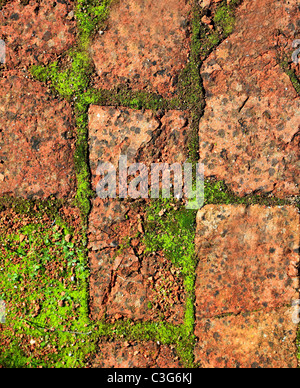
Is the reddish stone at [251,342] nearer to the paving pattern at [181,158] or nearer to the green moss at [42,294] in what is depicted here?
the paving pattern at [181,158]

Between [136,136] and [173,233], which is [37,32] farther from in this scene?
[173,233]

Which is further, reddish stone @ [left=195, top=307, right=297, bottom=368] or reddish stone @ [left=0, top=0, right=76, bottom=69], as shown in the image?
reddish stone @ [left=0, top=0, right=76, bottom=69]

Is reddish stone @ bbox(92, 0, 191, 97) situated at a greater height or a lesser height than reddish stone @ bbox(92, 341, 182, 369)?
greater

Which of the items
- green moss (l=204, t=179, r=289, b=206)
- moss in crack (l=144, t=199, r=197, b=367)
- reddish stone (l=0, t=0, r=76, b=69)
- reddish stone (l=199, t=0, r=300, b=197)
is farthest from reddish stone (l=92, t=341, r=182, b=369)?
reddish stone (l=0, t=0, r=76, b=69)

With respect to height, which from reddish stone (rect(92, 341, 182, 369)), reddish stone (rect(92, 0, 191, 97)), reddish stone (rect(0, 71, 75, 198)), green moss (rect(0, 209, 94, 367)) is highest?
reddish stone (rect(92, 0, 191, 97))

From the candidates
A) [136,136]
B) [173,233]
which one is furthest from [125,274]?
[136,136]

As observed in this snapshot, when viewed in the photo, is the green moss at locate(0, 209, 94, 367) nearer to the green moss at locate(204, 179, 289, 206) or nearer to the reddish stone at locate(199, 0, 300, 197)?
the green moss at locate(204, 179, 289, 206)

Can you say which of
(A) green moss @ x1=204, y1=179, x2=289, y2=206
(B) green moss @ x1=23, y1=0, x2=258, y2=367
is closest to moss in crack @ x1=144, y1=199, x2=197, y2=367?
(B) green moss @ x1=23, y1=0, x2=258, y2=367
